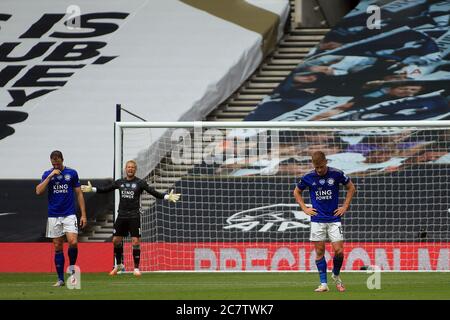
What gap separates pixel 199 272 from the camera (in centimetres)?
2000

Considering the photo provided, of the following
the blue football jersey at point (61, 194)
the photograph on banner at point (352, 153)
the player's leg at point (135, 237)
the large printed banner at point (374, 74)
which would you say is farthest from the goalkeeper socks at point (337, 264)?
the large printed banner at point (374, 74)

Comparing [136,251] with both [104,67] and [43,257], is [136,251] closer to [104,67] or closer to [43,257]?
[43,257]

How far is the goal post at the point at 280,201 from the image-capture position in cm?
2056

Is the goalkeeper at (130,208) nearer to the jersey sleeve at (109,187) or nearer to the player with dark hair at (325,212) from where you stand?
the jersey sleeve at (109,187)

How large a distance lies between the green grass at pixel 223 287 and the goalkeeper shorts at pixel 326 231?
2.30ft

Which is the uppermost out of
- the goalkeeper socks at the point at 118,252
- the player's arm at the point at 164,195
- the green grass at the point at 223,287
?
the player's arm at the point at 164,195

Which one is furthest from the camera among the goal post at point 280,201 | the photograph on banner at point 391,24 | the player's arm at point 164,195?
the photograph on banner at point 391,24

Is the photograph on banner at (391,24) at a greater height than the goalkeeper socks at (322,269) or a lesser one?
greater

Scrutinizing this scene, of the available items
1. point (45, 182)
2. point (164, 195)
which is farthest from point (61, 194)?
point (164, 195)

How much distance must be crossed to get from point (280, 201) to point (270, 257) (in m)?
1.62

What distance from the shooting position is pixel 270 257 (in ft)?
67.6
